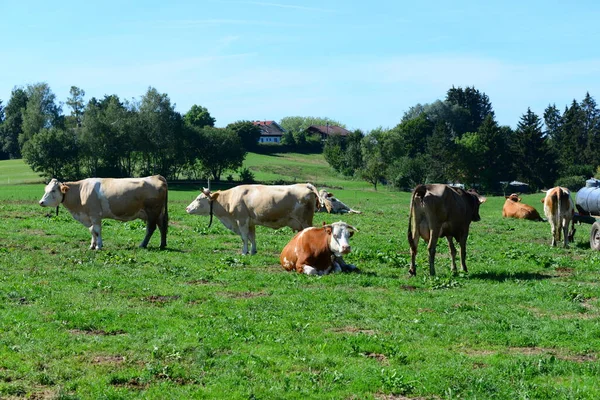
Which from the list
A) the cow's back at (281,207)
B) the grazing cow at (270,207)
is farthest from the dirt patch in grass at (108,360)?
the cow's back at (281,207)

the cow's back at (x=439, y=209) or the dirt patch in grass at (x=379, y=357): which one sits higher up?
the cow's back at (x=439, y=209)

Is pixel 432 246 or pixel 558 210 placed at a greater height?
pixel 558 210

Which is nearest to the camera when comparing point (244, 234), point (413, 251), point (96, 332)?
point (96, 332)

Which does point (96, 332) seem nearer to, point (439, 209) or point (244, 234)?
point (439, 209)

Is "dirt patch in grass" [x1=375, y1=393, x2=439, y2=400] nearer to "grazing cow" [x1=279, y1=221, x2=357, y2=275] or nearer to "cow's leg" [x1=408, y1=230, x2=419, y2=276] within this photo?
"grazing cow" [x1=279, y1=221, x2=357, y2=275]

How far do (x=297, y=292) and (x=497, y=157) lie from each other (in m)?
95.5

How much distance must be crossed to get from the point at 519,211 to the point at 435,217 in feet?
70.4

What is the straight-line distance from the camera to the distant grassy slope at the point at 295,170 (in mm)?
96681

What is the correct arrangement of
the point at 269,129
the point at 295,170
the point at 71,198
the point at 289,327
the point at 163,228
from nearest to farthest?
1. the point at 289,327
2. the point at 163,228
3. the point at 71,198
4. the point at 295,170
5. the point at 269,129

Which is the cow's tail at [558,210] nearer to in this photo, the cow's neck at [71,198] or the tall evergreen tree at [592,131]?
the cow's neck at [71,198]

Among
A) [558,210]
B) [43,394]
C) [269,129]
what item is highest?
[269,129]

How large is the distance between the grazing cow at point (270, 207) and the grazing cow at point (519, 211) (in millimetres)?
18913

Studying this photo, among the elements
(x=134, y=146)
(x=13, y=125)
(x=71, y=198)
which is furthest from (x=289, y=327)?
(x=13, y=125)

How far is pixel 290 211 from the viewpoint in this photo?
20922 mm
